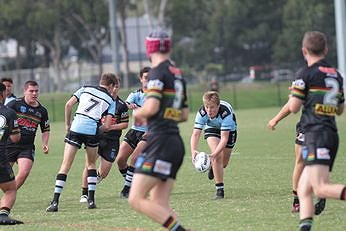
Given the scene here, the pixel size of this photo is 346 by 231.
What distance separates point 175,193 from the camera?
14305 millimetres

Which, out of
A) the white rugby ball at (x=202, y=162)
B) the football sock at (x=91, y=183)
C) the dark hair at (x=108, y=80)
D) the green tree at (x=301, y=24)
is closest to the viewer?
the dark hair at (x=108, y=80)

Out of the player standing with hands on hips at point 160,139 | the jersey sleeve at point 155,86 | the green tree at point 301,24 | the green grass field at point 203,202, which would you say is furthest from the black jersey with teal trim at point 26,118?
the green tree at point 301,24

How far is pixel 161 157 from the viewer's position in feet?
27.7

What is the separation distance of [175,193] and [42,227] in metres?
3.70

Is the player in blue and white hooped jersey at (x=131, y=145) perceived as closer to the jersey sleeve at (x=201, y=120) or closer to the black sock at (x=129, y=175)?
the black sock at (x=129, y=175)

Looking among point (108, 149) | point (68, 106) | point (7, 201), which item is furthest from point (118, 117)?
point (7, 201)

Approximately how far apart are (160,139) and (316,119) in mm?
1520

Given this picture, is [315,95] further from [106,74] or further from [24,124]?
[24,124]

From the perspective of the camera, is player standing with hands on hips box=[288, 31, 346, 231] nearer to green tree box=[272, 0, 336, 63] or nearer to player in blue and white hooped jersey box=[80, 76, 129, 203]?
player in blue and white hooped jersey box=[80, 76, 129, 203]

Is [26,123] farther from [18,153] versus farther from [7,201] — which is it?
[7,201]

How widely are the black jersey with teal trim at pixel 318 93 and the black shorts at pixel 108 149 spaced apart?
5594mm

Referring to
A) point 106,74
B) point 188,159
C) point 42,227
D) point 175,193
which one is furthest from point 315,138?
point 188,159

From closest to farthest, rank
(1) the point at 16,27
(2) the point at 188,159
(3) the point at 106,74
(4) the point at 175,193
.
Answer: (3) the point at 106,74, (4) the point at 175,193, (2) the point at 188,159, (1) the point at 16,27

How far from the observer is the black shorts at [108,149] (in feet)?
46.4
